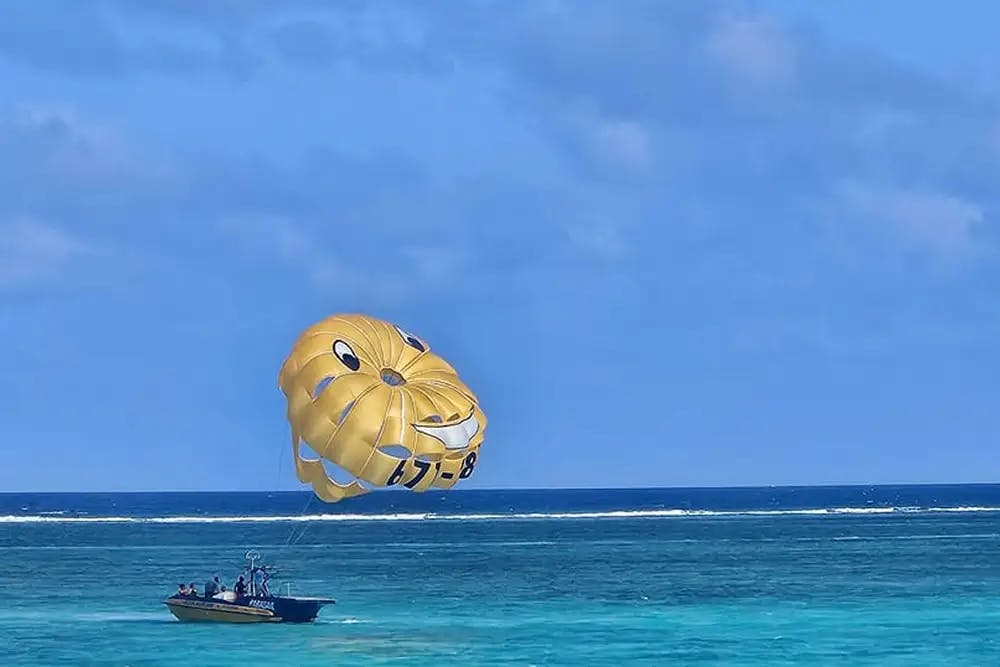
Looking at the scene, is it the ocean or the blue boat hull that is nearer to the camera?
the ocean

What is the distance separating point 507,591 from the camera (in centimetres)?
6856

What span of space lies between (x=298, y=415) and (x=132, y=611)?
2198 centimetres

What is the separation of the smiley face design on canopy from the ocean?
6.25 metres

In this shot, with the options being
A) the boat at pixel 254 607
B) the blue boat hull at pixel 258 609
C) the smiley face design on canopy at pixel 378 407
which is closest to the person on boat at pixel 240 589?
the boat at pixel 254 607

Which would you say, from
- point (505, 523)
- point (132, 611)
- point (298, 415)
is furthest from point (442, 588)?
point (505, 523)

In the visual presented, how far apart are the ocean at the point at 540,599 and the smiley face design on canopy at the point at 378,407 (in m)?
6.25

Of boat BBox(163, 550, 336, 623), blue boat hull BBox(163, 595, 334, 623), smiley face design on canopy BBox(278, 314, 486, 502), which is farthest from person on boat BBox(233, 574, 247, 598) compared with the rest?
smiley face design on canopy BBox(278, 314, 486, 502)

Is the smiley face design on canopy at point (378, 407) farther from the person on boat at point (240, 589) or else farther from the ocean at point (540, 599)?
the person on boat at point (240, 589)

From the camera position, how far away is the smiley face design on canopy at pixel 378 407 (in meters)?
39.3

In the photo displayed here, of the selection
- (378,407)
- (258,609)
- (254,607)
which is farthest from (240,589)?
(378,407)

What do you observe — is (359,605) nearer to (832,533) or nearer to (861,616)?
(861,616)

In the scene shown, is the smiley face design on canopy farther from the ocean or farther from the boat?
the boat

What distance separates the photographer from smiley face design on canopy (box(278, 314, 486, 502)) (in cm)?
3931

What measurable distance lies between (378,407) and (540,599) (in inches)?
1034
